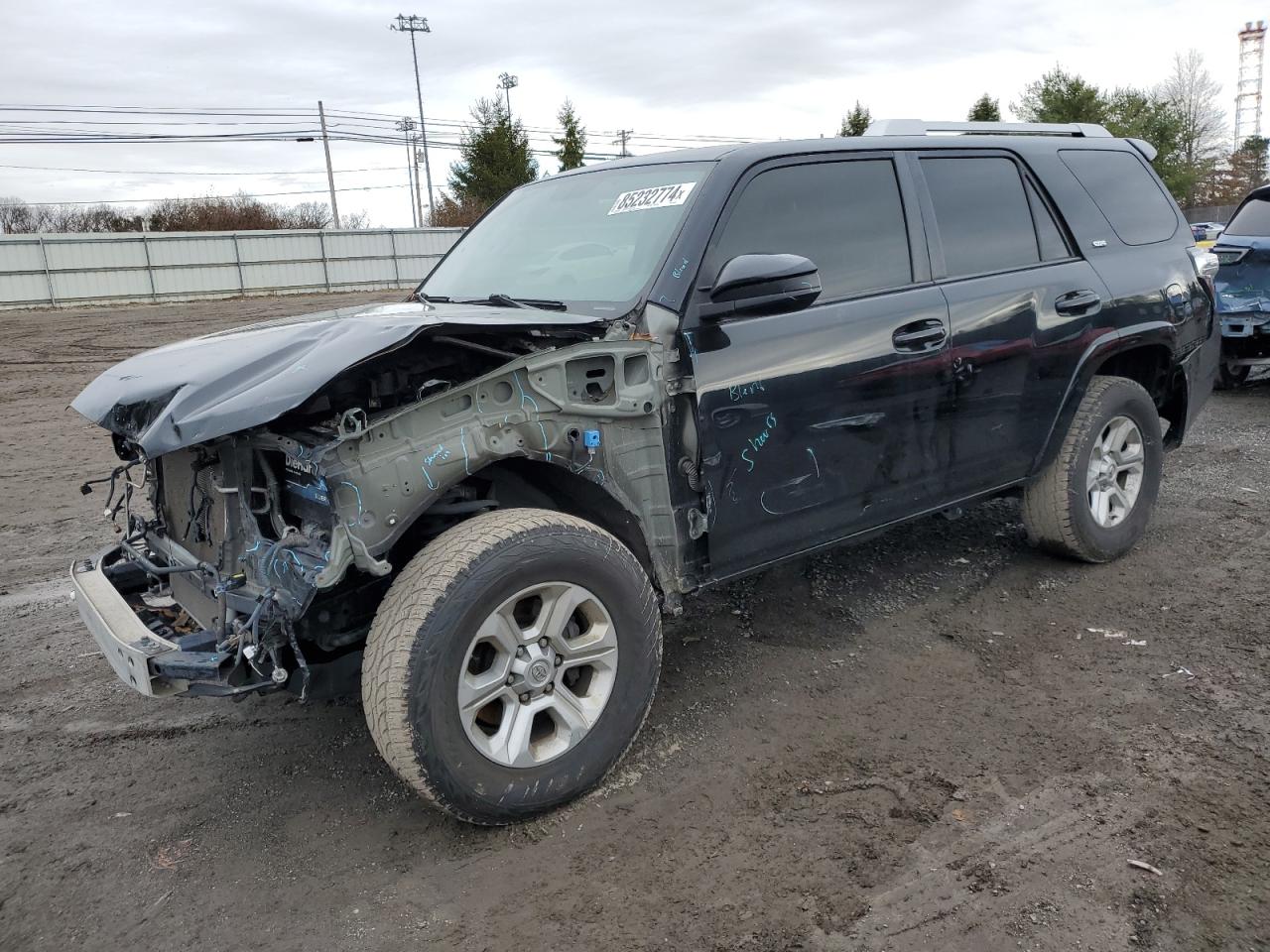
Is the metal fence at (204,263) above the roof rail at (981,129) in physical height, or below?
above

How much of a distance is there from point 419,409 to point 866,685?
202 centimetres

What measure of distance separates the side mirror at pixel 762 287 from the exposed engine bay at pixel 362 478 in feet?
0.96

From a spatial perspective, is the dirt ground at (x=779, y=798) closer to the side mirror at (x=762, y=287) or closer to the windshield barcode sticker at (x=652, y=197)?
the side mirror at (x=762, y=287)

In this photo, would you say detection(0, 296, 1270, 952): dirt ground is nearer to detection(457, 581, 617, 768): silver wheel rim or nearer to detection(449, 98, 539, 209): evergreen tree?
detection(457, 581, 617, 768): silver wheel rim

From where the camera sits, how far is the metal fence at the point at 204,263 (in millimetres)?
29328

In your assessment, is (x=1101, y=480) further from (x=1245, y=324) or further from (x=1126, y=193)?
(x=1245, y=324)

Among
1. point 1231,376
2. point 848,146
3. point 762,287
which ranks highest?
point 848,146

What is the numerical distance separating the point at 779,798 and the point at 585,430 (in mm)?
1283

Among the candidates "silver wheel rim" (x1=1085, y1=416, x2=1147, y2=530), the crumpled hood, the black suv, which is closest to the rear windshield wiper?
the black suv

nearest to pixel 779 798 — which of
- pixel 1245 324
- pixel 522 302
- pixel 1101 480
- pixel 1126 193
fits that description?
pixel 522 302

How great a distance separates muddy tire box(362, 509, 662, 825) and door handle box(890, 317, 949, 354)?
1418mm

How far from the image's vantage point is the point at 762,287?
3176 millimetres

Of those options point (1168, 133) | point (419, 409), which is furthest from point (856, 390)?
point (1168, 133)

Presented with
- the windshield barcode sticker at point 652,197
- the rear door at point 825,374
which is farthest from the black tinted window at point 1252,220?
the windshield barcode sticker at point 652,197
